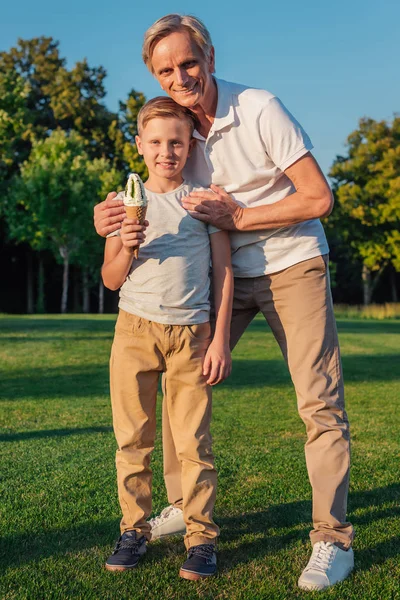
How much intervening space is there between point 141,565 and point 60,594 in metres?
0.49

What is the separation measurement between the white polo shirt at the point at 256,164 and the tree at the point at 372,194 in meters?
37.9

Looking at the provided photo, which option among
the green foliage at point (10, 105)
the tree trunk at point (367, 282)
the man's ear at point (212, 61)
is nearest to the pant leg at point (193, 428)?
the man's ear at point (212, 61)

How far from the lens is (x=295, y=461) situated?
5668 millimetres

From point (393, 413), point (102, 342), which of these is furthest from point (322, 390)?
point (102, 342)

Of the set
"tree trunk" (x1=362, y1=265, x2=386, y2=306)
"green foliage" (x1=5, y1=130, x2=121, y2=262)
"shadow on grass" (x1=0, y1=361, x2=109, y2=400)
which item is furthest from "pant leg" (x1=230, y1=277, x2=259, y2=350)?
"tree trunk" (x1=362, y1=265, x2=386, y2=306)

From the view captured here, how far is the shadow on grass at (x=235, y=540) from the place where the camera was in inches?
137

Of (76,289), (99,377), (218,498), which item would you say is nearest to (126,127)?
(76,289)

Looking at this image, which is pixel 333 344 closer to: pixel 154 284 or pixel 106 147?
pixel 154 284

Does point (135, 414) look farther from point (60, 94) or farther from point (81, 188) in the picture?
point (60, 94)

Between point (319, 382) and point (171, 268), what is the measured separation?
893mm

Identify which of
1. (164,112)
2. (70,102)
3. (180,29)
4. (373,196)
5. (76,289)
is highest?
(70,102)

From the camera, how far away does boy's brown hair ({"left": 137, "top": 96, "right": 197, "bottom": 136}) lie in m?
3.40

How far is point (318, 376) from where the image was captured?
3.39 m

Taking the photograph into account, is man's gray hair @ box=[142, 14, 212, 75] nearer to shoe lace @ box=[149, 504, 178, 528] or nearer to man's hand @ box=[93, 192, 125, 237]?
man's hand @ box=[93, 192, 125, 237]
